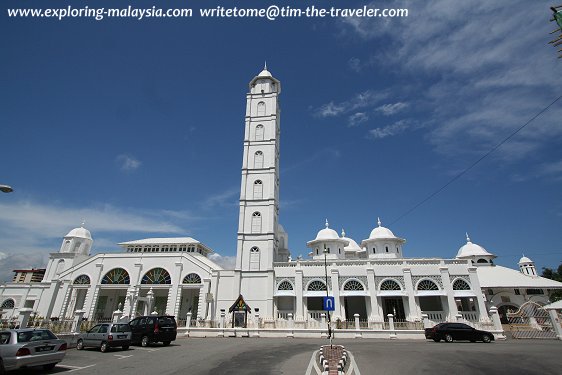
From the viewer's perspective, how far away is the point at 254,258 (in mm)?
33094

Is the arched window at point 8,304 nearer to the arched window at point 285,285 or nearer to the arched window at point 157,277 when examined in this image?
the arched window at point 157,277

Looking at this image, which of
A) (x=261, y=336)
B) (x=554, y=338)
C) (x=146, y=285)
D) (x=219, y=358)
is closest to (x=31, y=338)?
(x=219, y=358)

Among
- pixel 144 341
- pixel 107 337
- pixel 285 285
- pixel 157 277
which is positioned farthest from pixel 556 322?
pixel 157 277

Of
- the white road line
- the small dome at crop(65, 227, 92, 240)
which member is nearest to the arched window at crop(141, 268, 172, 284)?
the small dome at crop(65, 227, 92, 240)

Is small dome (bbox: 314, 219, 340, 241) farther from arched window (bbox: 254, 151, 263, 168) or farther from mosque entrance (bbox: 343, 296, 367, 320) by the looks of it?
arched window (bbox: 254, 151, 263, 168)

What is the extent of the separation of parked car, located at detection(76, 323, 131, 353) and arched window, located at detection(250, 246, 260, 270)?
18.0 meters

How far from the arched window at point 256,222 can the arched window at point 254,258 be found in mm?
1957

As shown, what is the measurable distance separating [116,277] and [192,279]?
1008 centimetres

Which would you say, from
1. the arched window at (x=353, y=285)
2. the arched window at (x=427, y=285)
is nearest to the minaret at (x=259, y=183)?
the arched window at (x=353, y=285)

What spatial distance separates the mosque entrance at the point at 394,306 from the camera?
99.4ft

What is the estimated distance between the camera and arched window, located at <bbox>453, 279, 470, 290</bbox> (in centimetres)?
2892

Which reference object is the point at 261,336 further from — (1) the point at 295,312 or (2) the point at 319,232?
(2) the point at 319,232

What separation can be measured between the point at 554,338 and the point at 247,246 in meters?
26.5

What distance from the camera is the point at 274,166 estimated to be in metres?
36.1
